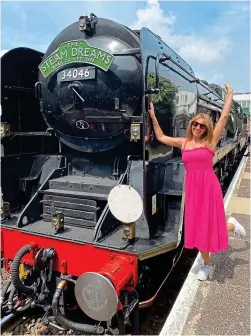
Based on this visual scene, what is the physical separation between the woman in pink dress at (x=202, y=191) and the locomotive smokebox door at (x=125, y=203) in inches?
22.1

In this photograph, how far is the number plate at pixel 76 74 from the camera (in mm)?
2866

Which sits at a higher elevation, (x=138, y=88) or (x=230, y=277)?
(x=138, y=88)

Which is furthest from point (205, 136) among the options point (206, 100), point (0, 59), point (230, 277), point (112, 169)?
point (206, 100)

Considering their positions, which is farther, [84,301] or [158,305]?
[158,305]

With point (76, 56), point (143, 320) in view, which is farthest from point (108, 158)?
point (143, 320)

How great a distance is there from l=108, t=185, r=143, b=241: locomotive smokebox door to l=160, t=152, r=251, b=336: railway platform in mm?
785

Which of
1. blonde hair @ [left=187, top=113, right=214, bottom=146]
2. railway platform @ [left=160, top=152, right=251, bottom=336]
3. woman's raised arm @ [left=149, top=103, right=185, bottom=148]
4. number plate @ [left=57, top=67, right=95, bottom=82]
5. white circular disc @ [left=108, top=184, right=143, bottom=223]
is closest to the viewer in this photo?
railway platform @ [left=160, top=152, right=251, bottom=336]

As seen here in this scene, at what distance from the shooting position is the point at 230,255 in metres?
3.32

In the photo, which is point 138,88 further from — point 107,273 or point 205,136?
point 107,273

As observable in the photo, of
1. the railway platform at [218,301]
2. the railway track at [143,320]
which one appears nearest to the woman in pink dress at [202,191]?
the railway platform at [218,301]

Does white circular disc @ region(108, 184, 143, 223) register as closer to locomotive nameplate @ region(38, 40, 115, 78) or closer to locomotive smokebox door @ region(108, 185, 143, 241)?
locomotive smokebox door @ region(108, 185, 143, 241)

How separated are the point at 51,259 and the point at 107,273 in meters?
0.71

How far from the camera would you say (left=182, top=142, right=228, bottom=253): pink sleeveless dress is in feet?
8.68

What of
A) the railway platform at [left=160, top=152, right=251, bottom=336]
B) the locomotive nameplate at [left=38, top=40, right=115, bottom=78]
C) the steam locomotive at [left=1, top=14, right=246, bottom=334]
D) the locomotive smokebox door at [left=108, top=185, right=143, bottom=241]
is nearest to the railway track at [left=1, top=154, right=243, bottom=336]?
the steam locomotive at [left=1, top=14, right=246, bottom=334]
